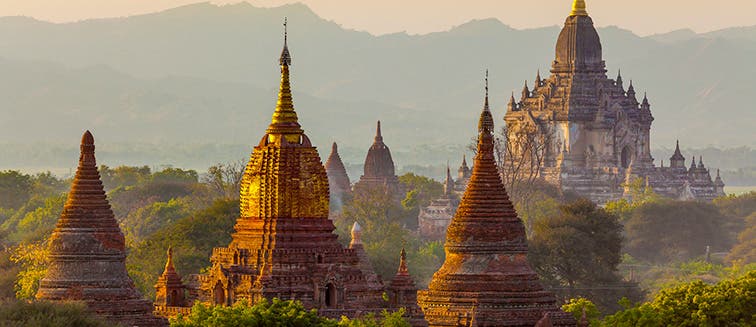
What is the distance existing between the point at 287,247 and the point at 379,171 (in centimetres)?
9818

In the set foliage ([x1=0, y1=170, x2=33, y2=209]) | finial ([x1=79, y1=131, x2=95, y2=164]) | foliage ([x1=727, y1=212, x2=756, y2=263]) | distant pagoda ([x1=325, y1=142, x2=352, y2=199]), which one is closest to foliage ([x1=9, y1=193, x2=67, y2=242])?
foliage ([x1=0, y1=170, x2=33, y2=209])

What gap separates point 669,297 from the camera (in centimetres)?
5653

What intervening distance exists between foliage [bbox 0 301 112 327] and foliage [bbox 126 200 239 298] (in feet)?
83.2

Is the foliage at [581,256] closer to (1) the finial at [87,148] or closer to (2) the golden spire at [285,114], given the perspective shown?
(2) the golden spire at [285,114]

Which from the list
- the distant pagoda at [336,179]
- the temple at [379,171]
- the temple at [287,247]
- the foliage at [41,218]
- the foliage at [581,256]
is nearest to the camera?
the temple at [287,247]

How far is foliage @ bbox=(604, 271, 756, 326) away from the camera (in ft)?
179

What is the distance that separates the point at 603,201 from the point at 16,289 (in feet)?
239

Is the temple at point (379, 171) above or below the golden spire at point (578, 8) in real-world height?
below

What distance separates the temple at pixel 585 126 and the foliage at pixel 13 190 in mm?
26821

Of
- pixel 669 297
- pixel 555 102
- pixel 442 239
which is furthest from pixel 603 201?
pixel 669 297

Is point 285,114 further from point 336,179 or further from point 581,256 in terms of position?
point 336,179

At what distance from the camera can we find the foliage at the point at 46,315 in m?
47.6

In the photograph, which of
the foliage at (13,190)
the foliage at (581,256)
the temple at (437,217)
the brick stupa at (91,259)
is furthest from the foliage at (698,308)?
the foliage at (13,190)

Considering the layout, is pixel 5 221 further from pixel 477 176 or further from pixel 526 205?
pixel 477 176
